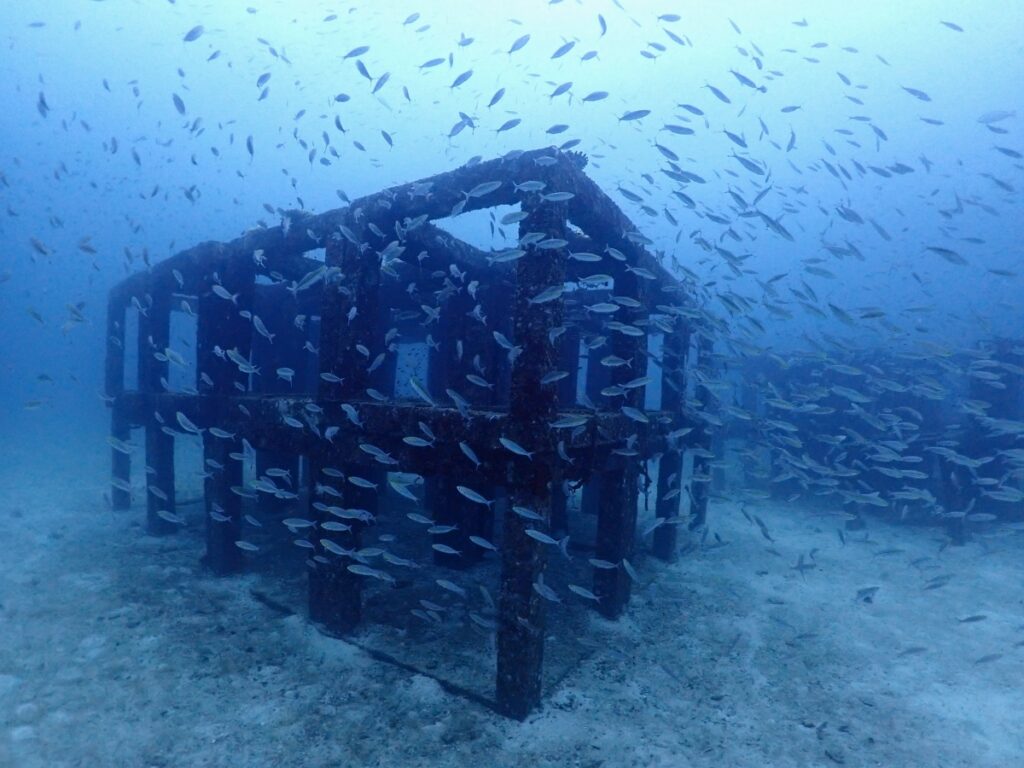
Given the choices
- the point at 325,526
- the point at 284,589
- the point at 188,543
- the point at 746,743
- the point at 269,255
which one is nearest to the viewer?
the point at 746,743

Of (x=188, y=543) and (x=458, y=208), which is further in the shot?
(x=188, y=543)

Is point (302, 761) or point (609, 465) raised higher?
point (609, 465)

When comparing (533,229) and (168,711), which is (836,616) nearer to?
(533,229)

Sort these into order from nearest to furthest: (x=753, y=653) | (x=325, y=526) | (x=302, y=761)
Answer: (x=302, y=761) < (x=325, y=526) < (x=753, y=653)

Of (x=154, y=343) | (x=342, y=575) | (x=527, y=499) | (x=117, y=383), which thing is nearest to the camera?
(x=527, y=499)

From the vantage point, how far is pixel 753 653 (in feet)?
24.7

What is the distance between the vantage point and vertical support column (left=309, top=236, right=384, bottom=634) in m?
7.29

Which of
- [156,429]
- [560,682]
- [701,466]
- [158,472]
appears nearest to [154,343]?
[156,429]

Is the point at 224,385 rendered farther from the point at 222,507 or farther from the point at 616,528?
the point at 616,528

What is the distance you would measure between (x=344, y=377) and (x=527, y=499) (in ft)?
10.9

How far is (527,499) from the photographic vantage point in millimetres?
5660

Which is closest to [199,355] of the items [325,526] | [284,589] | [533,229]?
[284,589]

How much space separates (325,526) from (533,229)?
4.59m

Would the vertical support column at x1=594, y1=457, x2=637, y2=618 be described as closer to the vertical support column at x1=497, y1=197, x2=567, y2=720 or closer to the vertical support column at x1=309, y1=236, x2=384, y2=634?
the vertical support column at x1=497, y1=197, x2=567, y2=720
